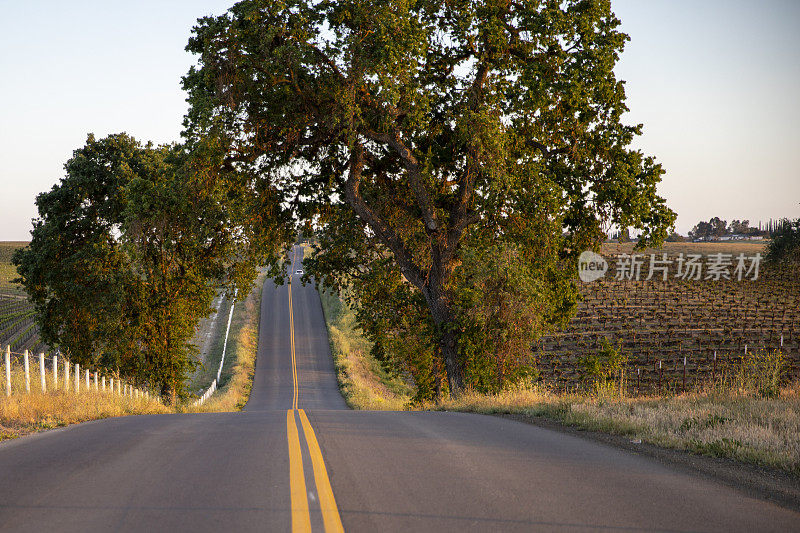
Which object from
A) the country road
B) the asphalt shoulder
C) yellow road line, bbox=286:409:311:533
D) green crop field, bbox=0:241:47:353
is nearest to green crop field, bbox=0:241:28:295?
green crop field, bbox=0:241:47:353

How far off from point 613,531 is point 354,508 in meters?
1.92

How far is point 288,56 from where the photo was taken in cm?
1791

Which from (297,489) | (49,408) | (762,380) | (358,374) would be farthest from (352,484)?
(358,374)

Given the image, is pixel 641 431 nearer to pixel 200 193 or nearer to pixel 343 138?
pixel 343 138

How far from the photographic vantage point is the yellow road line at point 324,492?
4.74 metres

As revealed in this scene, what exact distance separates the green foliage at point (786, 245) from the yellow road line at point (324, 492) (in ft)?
330

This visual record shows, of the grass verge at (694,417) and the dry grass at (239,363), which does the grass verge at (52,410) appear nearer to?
the grass verge at (694,417)

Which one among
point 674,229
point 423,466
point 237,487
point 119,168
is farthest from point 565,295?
point 119,168

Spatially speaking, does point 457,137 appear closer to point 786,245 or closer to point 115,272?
point 115,272

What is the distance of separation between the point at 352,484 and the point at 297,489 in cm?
51

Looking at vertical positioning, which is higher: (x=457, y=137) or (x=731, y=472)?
(x=457, y=137)

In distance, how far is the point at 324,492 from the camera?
5.66 meters

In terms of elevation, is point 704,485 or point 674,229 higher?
point 674,229

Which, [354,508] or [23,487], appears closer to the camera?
[354,508]
